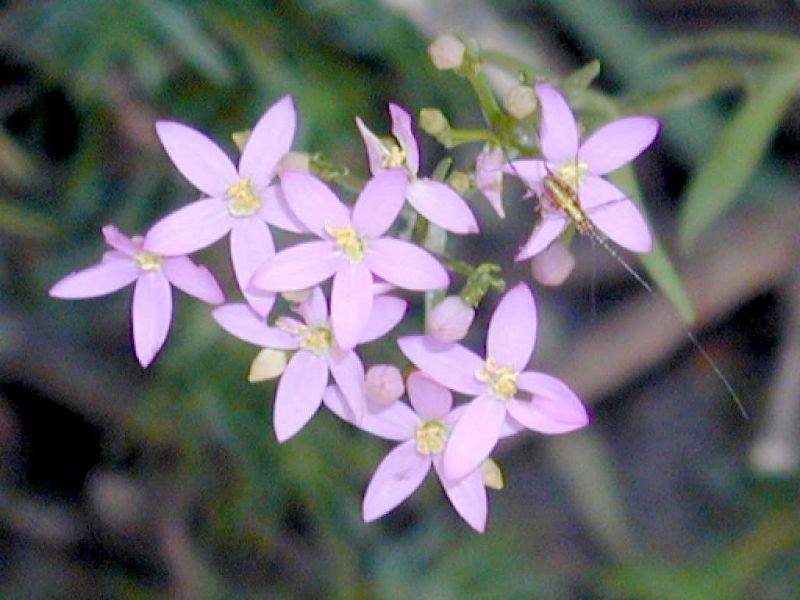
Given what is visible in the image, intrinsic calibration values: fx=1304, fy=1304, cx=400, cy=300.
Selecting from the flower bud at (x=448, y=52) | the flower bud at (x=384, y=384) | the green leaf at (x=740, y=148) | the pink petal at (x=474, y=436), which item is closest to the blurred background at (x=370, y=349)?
the green leaf at (x=740, y=148)

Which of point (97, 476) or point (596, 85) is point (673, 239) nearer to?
point (596, 85)

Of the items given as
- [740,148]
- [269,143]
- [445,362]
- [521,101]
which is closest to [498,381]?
[445,362]

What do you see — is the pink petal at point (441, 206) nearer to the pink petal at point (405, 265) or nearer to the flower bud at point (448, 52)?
the pink petal at point (405, 265)

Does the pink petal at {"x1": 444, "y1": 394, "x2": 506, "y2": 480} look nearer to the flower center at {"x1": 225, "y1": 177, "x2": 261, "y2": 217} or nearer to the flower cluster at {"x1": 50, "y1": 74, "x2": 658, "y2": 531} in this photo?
the flower cluster at {"x1": 50, "y1": 74, "x2": 658, "y2": 531}

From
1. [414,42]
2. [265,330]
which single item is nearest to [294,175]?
[265,330]

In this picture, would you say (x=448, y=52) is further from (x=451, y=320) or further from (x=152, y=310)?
(x=152, y=310)

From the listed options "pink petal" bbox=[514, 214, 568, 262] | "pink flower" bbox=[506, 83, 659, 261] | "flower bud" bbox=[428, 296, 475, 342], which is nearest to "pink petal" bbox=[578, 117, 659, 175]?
"pink flower" bbox=[506, 83, 659, 261]

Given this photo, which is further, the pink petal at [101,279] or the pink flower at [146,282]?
the pink petal at [101,279]
